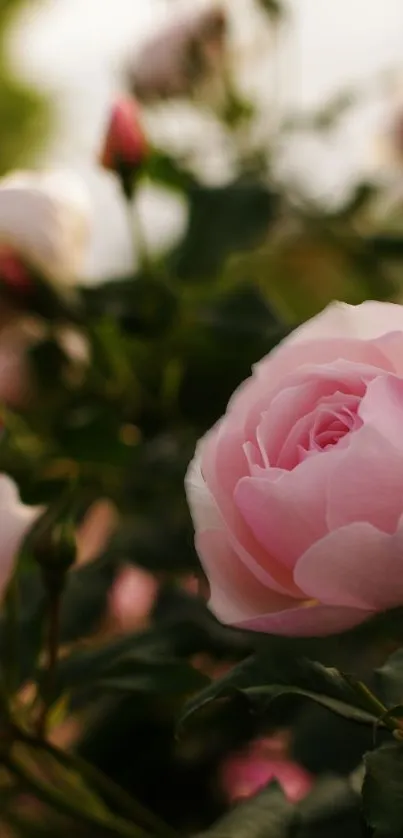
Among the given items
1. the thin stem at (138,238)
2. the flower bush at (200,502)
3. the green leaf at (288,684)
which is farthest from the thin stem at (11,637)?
the thin stem at (138,238)

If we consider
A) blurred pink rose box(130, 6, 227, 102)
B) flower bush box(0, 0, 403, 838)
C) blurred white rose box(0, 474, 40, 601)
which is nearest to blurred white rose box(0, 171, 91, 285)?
flower bush box(0, 0, 403, 838)

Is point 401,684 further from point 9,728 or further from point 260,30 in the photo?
point 260,30

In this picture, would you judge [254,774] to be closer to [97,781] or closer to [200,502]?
[97,781]

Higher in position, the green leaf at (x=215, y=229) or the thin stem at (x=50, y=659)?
the green leaf at (x=215, y=229)

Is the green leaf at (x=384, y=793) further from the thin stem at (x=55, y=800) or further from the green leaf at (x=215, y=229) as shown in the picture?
the green leaf at (x=215, y=229)

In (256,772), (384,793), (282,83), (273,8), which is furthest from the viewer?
(282,83)

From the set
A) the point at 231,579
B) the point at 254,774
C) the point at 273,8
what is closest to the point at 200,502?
the point at 231,579

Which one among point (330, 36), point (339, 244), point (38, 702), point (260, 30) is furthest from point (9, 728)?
point (330, 36)
